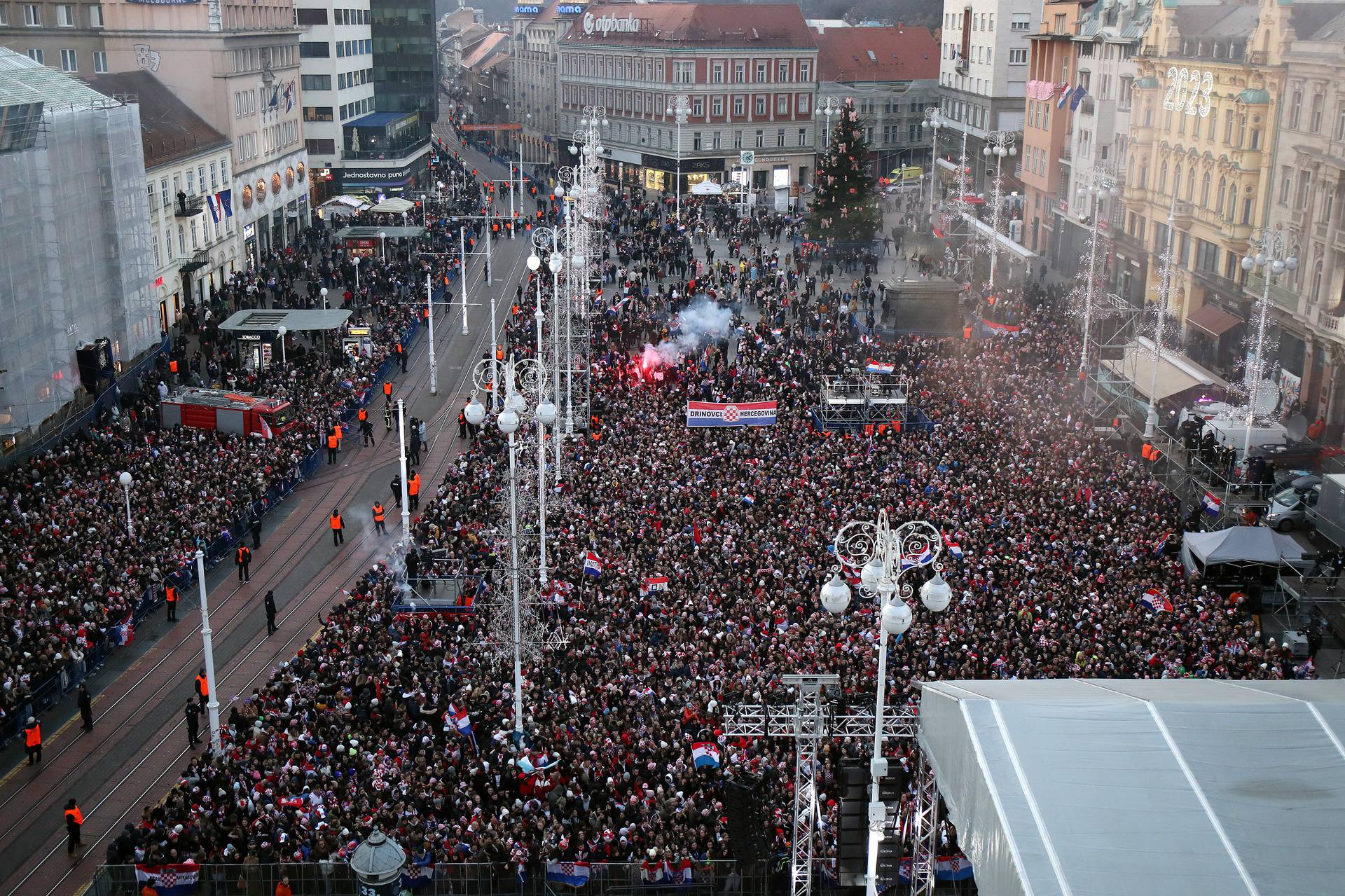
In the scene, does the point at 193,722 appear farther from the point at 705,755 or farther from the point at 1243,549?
the point at 1243,549

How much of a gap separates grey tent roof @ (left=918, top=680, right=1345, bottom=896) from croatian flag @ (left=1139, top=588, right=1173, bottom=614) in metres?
8.44

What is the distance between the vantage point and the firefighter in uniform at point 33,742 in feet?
75.6

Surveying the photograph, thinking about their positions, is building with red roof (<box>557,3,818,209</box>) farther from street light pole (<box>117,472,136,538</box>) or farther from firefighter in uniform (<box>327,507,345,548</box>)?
street light pole (<box>117,472,136,538</box>)

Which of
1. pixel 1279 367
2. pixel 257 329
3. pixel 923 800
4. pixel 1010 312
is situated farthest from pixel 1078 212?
pixel 923 800

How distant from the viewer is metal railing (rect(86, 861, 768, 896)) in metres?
18.5

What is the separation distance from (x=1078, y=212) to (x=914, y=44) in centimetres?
4570

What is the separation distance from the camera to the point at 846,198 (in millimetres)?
69375

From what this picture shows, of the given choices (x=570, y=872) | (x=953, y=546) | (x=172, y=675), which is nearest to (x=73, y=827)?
(x=172, y=675)

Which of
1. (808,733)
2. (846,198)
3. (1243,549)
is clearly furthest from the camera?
(846,198)

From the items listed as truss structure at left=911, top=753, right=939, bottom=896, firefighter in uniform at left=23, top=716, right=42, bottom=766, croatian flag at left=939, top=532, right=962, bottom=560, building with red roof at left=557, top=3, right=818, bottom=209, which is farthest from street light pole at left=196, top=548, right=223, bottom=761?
building with red roof at left=557, top=3, right=818, bottom=209

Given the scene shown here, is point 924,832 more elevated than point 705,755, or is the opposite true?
point 705,755

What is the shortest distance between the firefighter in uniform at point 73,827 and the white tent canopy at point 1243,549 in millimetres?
21439

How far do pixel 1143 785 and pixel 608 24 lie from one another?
88.5 meters

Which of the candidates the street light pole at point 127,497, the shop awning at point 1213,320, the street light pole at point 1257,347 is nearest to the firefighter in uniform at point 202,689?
the street light pole at point 127,497
